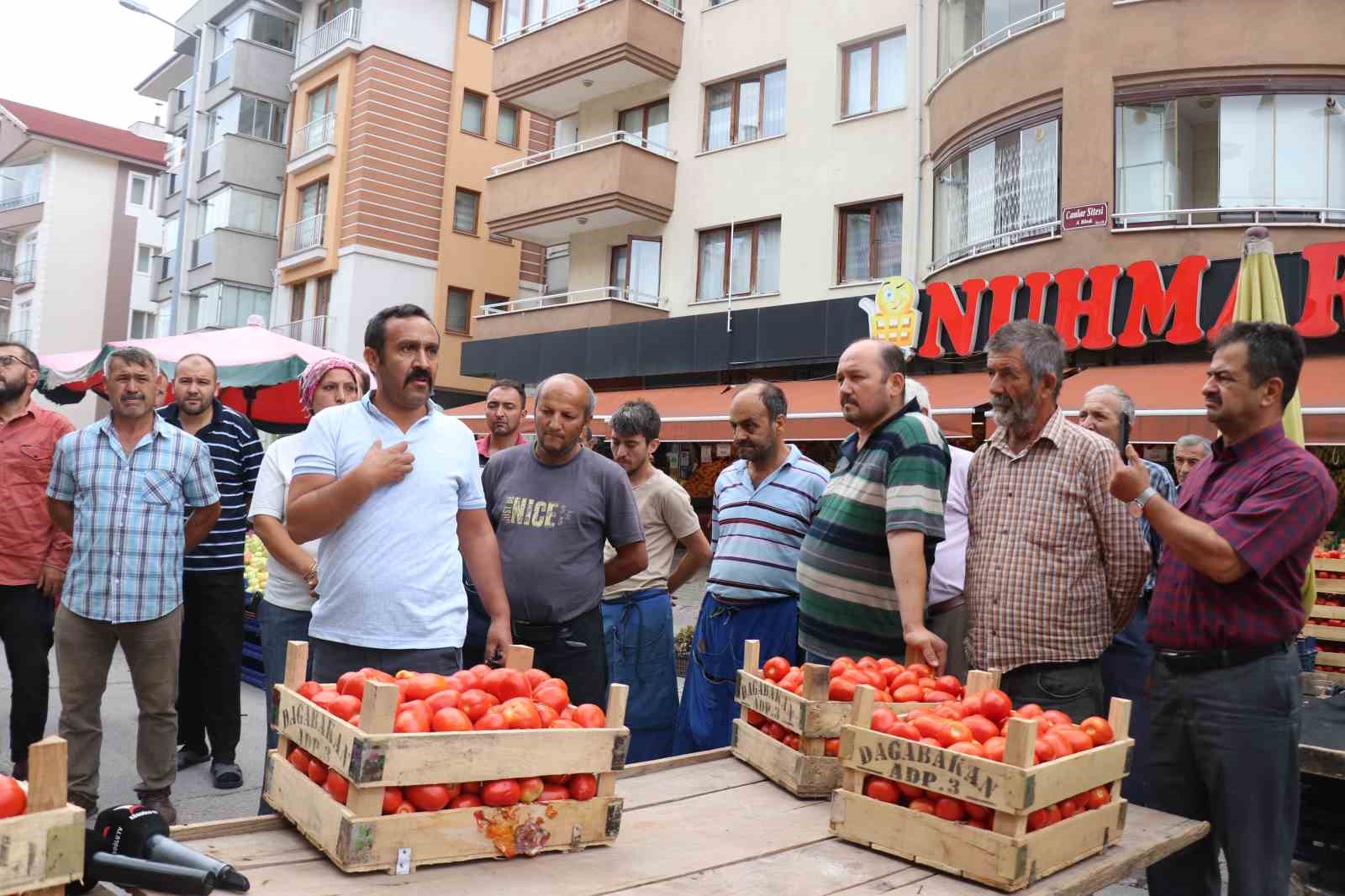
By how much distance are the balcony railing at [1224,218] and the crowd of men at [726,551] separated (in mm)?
8942

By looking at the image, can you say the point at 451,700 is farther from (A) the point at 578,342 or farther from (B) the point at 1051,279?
(A) the point at 578,342

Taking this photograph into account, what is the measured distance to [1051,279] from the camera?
43.2 ft

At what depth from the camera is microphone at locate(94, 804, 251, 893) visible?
74.4 inches

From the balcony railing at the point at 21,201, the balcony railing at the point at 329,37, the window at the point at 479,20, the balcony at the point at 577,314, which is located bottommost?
the balcony at the point at 577,314

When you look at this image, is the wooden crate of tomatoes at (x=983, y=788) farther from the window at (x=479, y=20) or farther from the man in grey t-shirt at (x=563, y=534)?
the window at (x=479, y=20)

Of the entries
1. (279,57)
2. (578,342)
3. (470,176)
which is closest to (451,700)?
(578,342)

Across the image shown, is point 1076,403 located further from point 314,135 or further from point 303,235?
point 314,135

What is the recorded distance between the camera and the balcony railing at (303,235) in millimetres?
28875

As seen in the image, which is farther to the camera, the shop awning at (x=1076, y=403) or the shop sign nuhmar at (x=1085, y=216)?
the shop sign nuhmar at (x=1085, y=216)

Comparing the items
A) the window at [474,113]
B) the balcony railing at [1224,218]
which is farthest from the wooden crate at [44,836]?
the window at [474,113]

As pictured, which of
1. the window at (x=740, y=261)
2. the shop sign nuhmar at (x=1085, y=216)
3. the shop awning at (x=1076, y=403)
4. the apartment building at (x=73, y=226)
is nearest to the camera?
the shop awning at (x=1076, y=403)

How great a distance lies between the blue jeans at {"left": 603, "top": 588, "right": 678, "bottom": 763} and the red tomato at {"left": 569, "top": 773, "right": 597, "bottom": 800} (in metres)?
2.65

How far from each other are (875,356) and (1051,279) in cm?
1040

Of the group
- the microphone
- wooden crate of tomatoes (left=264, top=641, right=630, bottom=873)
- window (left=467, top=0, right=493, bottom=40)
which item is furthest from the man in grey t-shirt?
window (left=467, top=0, right=493, bottom=40)
